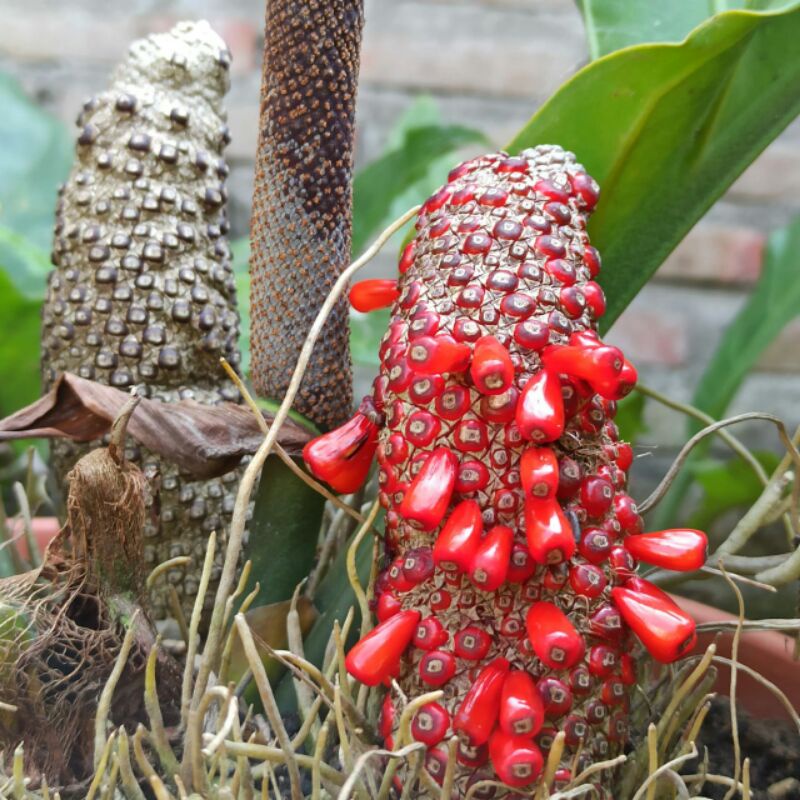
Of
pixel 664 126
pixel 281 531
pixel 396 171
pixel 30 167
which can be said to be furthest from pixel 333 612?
pixel 30 167

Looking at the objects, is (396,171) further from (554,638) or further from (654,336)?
(554,638)

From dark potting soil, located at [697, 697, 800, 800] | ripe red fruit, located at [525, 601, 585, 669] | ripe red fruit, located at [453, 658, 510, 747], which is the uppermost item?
ripe red fruit, located at [525, 601, 585, 669]

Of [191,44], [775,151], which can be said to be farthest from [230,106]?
[191,44]

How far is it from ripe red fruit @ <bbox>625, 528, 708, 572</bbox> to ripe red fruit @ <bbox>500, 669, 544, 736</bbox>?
65 millimetres

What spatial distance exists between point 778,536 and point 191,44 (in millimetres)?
875

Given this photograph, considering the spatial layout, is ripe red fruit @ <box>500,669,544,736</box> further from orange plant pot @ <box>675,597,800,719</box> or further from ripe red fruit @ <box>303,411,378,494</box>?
orange plant pot @ <box>675,597,800,719</box>

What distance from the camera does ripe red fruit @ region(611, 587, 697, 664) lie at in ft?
1.02

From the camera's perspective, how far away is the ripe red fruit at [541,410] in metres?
0.30

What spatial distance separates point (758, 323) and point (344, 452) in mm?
698

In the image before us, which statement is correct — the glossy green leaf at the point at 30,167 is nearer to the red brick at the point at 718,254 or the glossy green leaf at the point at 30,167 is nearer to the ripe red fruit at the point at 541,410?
the red brick at the point at 718,254

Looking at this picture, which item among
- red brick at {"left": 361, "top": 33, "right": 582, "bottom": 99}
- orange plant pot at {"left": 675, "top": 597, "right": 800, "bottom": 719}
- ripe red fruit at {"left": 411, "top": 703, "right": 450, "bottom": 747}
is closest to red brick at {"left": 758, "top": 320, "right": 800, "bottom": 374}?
red brick at {"left": 361, "top": 33, "right": 582, "bottom": 99}

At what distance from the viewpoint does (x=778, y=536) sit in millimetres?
1076

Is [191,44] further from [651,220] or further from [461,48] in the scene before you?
[461,48]

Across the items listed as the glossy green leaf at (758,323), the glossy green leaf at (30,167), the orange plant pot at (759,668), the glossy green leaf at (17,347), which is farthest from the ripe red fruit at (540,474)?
the glossy green leaf at (30,167)
